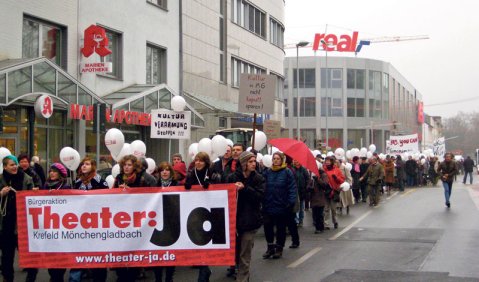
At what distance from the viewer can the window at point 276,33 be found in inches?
1671

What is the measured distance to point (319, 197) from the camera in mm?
13906

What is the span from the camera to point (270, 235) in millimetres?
10680

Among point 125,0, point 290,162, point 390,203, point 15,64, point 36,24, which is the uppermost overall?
point 125,0

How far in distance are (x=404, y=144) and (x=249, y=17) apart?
1165 cm

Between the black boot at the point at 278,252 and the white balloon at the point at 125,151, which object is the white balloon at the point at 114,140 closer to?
the white balloon at the point at 125,151

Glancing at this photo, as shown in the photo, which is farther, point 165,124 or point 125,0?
point 125,0

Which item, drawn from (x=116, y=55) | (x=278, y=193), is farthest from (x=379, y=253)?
(x=116, y=55)

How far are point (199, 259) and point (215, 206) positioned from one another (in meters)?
0.68

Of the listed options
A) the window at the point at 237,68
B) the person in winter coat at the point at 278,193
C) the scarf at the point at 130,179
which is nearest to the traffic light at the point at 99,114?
the person in winter coat at the point at 278,193

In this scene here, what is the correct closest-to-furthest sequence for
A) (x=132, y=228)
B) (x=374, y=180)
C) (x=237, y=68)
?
1. (x=132, y=228)
2. (x=374, y=180)
3. (x=237, y=68)

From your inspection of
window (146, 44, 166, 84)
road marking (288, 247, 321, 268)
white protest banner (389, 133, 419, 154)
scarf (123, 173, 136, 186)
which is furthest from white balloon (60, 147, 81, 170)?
white protest banner (389, 133, 419, 154)

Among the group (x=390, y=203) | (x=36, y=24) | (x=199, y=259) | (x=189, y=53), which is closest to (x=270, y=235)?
(x=199, y=259)

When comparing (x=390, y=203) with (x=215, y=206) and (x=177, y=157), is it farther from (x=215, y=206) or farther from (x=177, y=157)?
(x=215, y=206)

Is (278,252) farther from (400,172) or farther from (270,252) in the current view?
(400,172)
